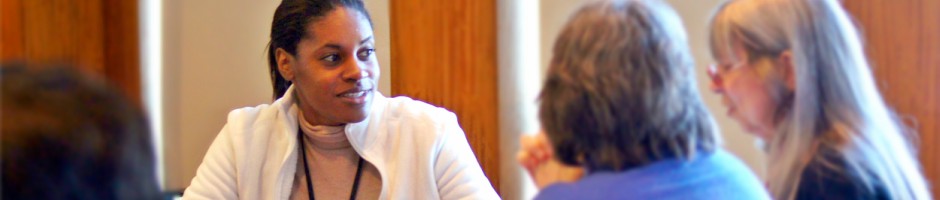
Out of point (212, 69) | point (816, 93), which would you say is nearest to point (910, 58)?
point (816, 93)

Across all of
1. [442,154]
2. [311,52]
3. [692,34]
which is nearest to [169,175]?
[311,52]

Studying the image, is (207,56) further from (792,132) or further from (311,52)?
(792,132)

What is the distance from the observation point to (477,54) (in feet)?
Result: 7.22

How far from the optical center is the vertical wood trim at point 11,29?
1315 mm

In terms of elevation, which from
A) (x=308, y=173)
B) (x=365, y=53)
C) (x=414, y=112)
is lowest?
(x=308, y=173)

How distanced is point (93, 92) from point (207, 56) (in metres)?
1.39

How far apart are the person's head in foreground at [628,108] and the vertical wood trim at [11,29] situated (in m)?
0.72

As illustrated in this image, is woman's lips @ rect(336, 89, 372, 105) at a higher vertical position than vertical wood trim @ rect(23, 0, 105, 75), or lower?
lower

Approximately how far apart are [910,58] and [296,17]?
1.18 m

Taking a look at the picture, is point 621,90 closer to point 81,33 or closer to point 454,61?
point 81,33

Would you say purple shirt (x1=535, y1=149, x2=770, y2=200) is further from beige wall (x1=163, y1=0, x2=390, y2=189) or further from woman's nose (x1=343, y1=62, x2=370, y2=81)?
beige wall (x1=163, y1=0, x2=390, y2=189)

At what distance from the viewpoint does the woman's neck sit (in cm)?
190

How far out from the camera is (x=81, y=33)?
1.68 m

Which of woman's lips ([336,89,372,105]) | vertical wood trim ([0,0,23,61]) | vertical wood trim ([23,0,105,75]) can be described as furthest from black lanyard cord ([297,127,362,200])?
vertical wood trim ([0,0,23,61])
